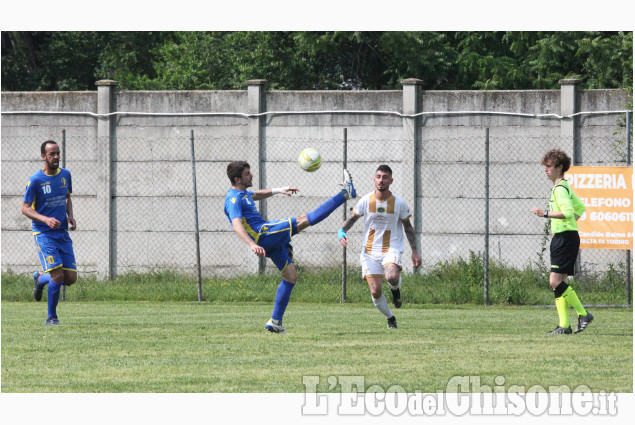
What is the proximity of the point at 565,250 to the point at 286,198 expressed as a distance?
7.90 metres

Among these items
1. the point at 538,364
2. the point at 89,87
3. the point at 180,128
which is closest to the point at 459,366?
the point at 538,364

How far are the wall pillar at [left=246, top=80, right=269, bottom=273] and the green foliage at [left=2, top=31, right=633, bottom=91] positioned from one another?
15.6 ft

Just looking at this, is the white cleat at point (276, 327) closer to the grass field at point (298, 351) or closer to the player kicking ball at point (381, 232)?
the grass field at point (298, 351)

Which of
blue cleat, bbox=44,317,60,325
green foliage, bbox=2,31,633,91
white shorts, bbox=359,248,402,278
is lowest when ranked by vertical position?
blue cleat, bbox=44,317,60,325

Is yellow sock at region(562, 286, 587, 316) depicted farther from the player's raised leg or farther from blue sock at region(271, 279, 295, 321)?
blue sock at region(271, 279, 295, 321)

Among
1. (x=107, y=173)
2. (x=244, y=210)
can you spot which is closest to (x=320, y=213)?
(x=244, y=210)

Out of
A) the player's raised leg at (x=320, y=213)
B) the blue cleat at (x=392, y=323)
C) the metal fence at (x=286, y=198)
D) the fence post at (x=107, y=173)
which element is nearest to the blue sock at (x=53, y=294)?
the player's raised leg at (x=320, y=213)

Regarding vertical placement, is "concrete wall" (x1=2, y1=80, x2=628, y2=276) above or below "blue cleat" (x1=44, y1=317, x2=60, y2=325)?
above

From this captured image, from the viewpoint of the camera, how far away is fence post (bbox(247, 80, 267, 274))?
18.0 meters

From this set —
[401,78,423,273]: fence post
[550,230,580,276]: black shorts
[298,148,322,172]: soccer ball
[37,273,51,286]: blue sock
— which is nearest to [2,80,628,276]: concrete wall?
[401,78,423,273]: fence post

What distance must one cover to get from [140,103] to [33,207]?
6.78m

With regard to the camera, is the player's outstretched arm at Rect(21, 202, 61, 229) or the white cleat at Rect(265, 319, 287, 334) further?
the player's outstretched arm at Rect(21, 202, 61, 229)

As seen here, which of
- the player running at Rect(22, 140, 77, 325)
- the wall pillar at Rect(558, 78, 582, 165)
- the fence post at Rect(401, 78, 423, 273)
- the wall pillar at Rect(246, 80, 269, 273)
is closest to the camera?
the player running at Rect(22, 140, 77, 325)

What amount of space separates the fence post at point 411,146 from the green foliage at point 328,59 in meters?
3.72
